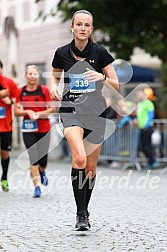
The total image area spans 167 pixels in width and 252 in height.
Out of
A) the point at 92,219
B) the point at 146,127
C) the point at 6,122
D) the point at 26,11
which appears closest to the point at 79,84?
the point at 92,219

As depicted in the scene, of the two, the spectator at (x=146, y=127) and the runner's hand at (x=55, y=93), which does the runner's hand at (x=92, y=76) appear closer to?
the runner's hand at (x=55, y=93)

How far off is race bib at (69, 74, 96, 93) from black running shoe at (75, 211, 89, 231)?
3.45 feet

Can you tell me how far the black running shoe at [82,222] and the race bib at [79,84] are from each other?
1052mm

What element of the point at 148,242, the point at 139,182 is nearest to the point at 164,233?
the point at 148,242

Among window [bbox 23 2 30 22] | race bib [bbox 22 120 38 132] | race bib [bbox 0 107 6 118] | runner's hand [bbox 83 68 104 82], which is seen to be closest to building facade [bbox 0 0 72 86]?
window [bbox 23 2 30 22]

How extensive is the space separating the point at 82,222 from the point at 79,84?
1183 millimetres

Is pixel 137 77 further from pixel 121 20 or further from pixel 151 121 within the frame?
pixel 151 121

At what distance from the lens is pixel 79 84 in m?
6.79

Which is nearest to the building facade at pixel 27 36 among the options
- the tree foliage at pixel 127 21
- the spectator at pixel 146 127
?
the tree foliage at pixel 127 21

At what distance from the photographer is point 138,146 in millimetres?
16781

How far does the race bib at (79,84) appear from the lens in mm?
6782

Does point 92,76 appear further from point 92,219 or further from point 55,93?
point 92,219

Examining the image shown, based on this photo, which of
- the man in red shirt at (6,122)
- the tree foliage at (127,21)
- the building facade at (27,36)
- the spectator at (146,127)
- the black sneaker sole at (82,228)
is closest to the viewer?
the black sneaker sole at (82,228)

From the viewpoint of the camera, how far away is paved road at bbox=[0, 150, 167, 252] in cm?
615
